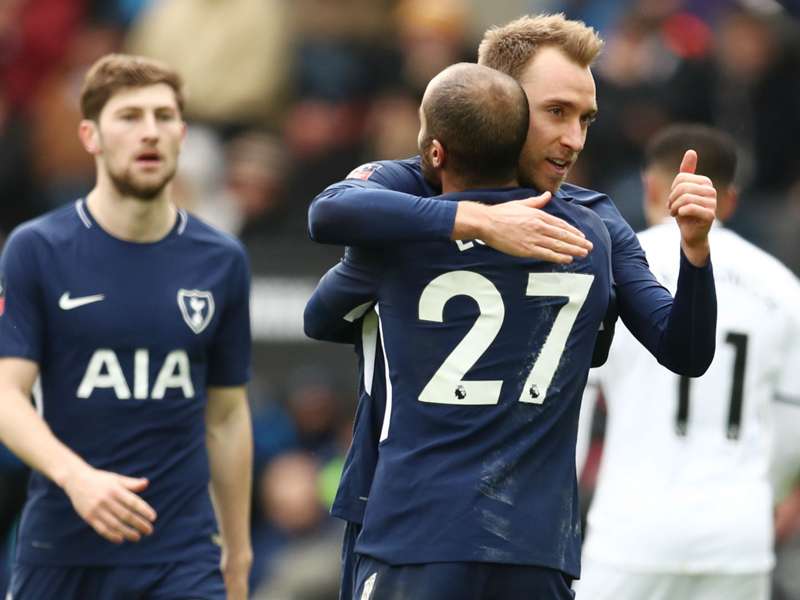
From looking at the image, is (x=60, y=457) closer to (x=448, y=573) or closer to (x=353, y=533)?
(x=353, y=533)

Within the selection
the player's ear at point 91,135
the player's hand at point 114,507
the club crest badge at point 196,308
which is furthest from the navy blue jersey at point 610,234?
the player's ear at point 91,135

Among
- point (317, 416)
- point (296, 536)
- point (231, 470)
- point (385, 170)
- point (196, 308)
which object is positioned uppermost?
point (385, 170)

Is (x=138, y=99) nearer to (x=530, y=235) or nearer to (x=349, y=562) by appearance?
(x=349, y=562)

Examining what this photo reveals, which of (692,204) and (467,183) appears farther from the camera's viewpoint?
(467,183)

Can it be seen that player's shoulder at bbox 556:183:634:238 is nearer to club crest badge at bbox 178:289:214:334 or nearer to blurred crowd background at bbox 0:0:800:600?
club crest badge at bbox 178:289:214:334

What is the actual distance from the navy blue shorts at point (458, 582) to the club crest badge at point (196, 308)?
201 cm

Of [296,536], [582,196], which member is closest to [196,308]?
[582,196]

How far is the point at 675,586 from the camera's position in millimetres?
7234

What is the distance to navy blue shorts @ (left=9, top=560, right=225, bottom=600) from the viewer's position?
651cm

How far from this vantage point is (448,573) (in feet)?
16.1

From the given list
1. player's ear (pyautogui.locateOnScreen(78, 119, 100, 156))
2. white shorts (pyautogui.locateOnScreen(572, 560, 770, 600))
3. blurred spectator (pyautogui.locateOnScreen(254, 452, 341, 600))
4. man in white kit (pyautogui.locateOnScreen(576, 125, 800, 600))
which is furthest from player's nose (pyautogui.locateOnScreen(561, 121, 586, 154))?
blurred spectator (pyautogui.locateOnScreen(254, 452, 341, 600))

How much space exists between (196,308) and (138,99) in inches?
35.3

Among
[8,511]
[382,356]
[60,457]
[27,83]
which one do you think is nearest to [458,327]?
[382,356]

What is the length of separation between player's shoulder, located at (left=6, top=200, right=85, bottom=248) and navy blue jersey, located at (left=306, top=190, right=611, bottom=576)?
2.08 metres
